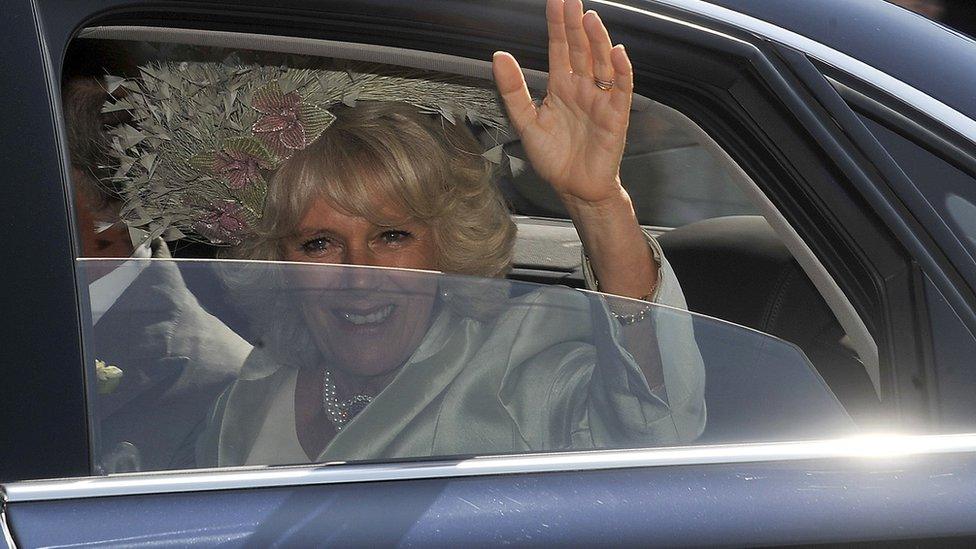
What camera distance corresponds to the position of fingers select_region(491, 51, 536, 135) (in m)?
1.34

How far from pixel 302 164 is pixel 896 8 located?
→ 34.9 inches

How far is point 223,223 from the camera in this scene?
1876mm

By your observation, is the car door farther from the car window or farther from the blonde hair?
the blonde hair

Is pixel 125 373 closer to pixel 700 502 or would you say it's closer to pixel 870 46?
pixel 700 502

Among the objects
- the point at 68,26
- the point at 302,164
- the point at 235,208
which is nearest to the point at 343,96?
the point at 302,164

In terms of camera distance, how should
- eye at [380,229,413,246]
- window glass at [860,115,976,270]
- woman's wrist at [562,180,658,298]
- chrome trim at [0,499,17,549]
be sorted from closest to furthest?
chrome trim at [0,499,17,549]
window glass at [860,115,976,270]
woman's wrist at [562,180,658,298]
eye at [380,229,413,246]

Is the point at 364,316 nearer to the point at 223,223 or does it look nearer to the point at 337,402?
the point at 337,402

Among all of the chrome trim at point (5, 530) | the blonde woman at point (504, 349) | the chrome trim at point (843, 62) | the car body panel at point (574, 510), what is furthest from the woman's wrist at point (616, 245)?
the chrome trim at point (5, 530)

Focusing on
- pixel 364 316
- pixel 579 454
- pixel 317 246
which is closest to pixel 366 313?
pixel 364 316

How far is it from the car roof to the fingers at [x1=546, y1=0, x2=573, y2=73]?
0.12 metres

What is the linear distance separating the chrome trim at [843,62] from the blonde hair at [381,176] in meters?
0.59

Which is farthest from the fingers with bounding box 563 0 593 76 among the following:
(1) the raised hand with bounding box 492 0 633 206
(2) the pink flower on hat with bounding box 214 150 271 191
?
(2) the pink flower on hat with bounding box 214 150 271 191

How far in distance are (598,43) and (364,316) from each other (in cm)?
39

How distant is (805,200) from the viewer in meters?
1.37
